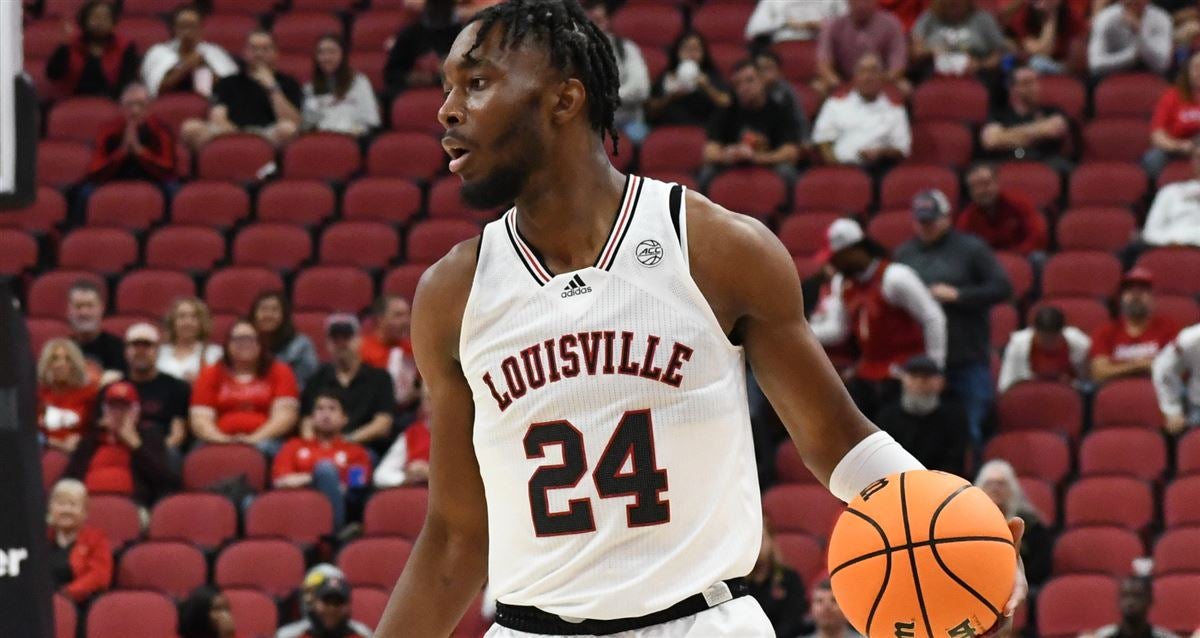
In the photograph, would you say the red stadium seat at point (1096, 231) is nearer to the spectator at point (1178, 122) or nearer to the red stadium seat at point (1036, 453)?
the spectator at point (1178, 122)

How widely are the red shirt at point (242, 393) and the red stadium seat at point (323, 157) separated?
3071 mm

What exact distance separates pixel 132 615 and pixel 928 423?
402cm

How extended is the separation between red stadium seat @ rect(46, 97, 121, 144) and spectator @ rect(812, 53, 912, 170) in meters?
5.43

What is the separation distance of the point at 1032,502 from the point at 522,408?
6.49m

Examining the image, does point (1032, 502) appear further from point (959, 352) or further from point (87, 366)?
point (87, 366)

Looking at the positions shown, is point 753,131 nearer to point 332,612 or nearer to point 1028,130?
point 1028,130

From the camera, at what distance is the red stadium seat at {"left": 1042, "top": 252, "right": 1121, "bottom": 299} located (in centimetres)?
1120

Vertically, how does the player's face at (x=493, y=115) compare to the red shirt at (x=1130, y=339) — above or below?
above

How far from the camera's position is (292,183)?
13.0m

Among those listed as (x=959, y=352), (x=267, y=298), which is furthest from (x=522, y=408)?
(x=267, y=298)

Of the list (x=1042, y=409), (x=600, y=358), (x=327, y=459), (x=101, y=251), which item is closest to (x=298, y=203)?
(x=101, y=251)

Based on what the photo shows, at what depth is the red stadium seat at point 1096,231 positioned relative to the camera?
459 inches

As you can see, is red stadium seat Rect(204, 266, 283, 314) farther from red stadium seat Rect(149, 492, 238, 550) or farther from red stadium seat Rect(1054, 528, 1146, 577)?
red stadium seat Rect(1054, 528, 1146, 577)

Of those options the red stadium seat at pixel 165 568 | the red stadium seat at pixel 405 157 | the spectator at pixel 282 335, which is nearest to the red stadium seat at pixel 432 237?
the red stadium seat at pixel 405 157
